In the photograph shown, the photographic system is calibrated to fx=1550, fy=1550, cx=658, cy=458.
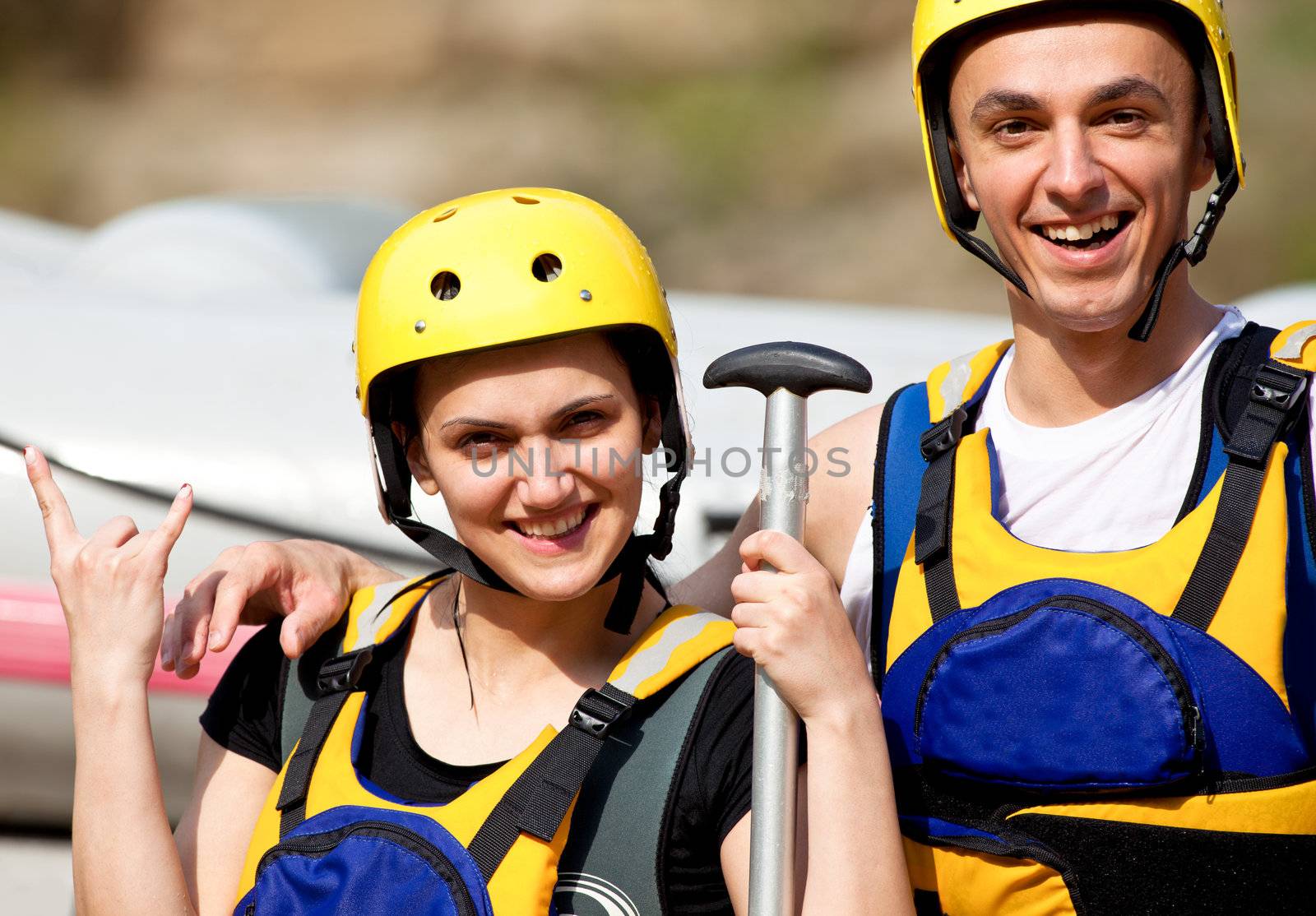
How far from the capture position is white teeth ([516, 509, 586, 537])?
2221 mm

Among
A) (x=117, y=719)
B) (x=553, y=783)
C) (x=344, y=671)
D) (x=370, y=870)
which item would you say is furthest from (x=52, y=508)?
(x=553, y=783)

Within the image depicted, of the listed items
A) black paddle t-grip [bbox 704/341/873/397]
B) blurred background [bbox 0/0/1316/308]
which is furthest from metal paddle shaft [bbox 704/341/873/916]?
blurred background [bbox 0/0/1316/308]

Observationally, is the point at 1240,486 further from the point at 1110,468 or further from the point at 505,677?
the point at 505,677

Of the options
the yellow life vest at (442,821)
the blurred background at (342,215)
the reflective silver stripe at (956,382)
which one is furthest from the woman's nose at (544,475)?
the blurred background at (342,215)

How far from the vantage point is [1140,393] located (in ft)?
7.47

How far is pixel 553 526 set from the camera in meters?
2.22

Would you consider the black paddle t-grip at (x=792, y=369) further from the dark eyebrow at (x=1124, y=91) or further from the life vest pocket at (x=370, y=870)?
the life vest pocket at (x=370, y=870)

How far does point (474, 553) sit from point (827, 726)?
634 mm

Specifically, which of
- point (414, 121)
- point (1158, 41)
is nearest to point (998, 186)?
point (1158, 41)

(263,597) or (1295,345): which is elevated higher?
(1295,345)

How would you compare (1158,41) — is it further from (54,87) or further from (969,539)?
(54,87)

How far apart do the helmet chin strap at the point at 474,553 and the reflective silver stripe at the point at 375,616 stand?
5.5 inches

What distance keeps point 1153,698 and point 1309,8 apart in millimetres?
14084

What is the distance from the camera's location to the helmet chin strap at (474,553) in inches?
90.8
